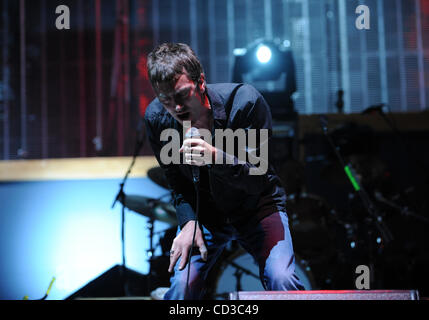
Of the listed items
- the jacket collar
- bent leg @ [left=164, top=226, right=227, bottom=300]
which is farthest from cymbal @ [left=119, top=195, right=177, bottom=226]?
the jacket collar

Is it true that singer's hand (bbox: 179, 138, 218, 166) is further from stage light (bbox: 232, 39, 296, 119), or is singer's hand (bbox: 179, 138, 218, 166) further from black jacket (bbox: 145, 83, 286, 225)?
stage light (bbox: 232, 39, 296, 119)

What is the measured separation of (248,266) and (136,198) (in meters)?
1.03

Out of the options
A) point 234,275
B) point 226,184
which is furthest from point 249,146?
point 234,275

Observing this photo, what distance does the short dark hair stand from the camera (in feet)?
4.91

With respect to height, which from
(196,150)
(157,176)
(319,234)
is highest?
(196,150)

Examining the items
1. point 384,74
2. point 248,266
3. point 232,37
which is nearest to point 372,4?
point 384,74

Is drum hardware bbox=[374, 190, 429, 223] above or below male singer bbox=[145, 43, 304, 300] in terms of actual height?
below

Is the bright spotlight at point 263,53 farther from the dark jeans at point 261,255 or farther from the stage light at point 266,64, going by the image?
the dark jeans at point 261,255

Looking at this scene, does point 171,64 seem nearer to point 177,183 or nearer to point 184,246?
point 177,183

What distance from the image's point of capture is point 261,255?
1.70 m

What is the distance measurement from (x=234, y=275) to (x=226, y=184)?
5.31ft

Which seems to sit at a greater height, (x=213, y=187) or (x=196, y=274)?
(x=213, y=187)

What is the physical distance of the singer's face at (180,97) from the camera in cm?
149

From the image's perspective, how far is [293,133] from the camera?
3635mm
